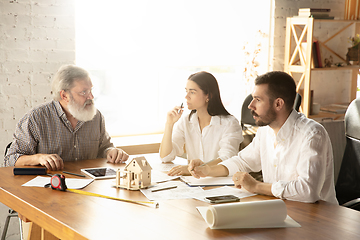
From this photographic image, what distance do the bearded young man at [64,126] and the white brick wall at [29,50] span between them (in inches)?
33.3

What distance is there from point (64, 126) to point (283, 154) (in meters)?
1.42

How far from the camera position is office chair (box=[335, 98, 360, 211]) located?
2688 mm

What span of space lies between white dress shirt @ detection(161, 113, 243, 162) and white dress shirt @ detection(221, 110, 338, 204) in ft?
1.23

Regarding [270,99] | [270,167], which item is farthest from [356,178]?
[270,99]

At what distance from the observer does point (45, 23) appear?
3455 mm

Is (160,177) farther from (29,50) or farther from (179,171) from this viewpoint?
(29,50)

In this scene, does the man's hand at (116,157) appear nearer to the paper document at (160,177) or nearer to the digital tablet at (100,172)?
the digital tablet at (100,172)

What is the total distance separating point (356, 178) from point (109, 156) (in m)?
1.62

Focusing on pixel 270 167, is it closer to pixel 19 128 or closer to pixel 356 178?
pixel 356 178

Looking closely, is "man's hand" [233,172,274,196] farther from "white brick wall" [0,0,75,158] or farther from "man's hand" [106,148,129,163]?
"white brick wall" [0,0,75,158]

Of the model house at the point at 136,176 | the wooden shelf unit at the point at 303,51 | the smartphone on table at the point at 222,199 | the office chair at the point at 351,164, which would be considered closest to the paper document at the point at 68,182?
the model house at the point at 136,176

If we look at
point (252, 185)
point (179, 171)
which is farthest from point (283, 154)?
point (179, 171)

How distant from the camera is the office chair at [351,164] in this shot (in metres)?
2.69

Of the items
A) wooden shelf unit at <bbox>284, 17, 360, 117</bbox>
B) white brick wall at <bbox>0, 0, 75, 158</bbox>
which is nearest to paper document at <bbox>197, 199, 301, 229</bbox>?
white brick wall at <bbox>0, 0, 75, 158</bbox>
